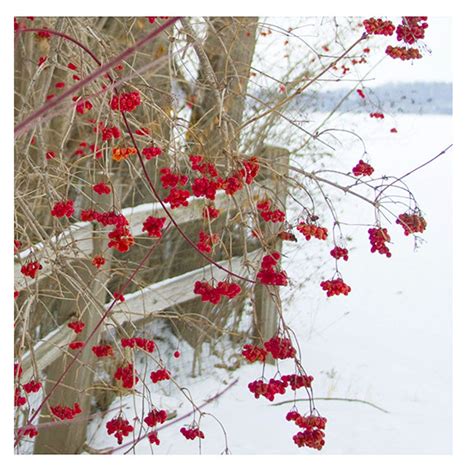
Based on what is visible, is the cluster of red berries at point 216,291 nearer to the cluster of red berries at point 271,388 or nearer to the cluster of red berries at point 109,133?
the cluster of red berries at point 271,388

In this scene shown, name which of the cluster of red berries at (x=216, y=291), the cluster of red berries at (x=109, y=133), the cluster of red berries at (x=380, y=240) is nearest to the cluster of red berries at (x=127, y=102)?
the cluster of red berries at (x=109, y=133)

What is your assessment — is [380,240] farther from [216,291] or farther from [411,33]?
[411,33]

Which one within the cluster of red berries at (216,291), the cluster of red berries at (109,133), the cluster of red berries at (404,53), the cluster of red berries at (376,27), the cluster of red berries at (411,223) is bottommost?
the cluster of red berries at (216,291)

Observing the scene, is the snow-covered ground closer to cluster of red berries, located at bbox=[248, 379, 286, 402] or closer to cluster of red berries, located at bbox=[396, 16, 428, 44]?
cluster of red berries, located at bbox=[248, 379, 286, 402]

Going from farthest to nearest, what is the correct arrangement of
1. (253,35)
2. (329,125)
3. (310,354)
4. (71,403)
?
(329,125), (310,354), (253,35), (71,403)

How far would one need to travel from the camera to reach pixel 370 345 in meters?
2.73

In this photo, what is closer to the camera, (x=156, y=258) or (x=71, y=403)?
(x=71, y=403)

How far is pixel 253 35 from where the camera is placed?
8.16 ft

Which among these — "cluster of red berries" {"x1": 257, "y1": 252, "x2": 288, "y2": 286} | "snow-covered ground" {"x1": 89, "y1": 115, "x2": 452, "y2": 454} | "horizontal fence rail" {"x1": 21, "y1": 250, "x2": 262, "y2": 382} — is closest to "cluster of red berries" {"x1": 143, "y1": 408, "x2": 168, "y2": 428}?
"cluster of red berries" {"x1": 257, "y1": 252, "x2": 288, "y2": 286}

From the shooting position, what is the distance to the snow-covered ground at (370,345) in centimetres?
233
